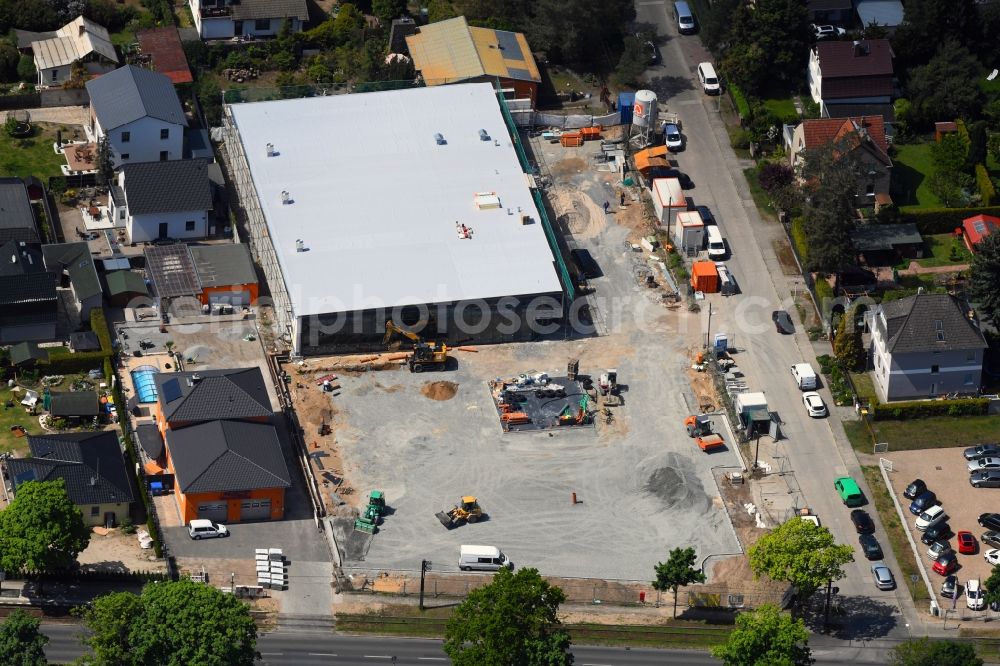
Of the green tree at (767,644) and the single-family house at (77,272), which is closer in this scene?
the green tree at (767,644)

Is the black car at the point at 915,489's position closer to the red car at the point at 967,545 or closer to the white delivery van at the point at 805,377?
the red car at the point at 967,545

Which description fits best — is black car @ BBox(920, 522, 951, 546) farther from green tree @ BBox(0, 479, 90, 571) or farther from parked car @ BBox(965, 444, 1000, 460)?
green tree @ BBox(0, 479, 90, 571)

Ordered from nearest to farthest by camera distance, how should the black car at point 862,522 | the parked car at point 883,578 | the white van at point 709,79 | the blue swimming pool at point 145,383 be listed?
the parked car at point 883,578
the black car at point 862,522
the blue swimming pool at point 145,383
the white van at point 709,79

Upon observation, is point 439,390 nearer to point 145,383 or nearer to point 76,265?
point 145,383

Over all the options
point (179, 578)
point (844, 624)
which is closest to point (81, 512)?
point (179, 578)

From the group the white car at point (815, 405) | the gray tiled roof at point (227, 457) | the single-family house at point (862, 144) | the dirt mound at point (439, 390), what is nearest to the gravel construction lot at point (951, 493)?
the white car at point (815, 405)

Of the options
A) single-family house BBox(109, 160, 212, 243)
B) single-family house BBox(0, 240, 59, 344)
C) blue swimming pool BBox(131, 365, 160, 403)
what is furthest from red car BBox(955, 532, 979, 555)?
single-family house BBox(0, 240, 59, 344)

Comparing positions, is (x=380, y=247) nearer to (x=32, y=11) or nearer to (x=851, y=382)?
(x=851, y=382)

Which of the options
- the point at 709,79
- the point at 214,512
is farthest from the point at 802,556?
the point at 709,79
